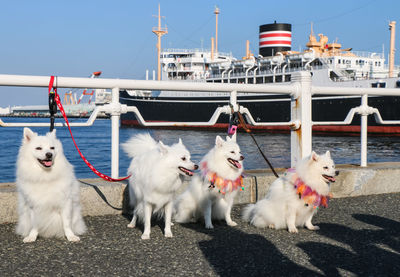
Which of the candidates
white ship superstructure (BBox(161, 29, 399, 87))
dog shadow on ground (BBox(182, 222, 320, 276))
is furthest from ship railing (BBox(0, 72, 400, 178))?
white ship superstructure (BBox(161, 29, 399, 87))

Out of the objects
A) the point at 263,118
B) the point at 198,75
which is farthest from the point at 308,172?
the point at 198,75

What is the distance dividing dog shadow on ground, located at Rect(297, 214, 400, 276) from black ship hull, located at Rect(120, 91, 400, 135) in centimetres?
2526

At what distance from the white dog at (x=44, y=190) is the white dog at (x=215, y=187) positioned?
96 centimetres

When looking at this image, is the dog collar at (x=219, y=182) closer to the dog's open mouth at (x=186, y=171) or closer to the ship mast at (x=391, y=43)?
the dog's open mouth at (x=186, y=171)

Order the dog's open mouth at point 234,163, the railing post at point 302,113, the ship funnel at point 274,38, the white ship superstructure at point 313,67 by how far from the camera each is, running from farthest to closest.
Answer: the ship funnel at point 274,38, the white ship superstructure at point 313,67, the railing post at point 302,113, the dog's open mouth at point 234,163

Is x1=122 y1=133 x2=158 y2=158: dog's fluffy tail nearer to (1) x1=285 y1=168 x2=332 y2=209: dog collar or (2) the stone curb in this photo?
(2) the stone curb

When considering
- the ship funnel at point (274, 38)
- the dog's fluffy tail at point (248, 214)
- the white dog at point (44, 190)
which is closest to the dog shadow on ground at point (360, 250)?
the dog's fluffy tail at point (248, 214)

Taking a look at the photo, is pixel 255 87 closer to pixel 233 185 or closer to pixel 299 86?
pixel 299 86

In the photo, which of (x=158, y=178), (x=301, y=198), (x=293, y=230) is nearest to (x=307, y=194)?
(x=301, y=198)

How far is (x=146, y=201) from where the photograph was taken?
11.1ft

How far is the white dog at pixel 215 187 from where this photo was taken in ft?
12.1

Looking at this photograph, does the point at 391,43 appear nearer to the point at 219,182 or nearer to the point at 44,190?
the point at 219,182

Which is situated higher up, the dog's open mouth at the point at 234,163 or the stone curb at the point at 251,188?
the dog's open mouth at the point at 234,163

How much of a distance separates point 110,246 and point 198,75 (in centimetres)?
4552
